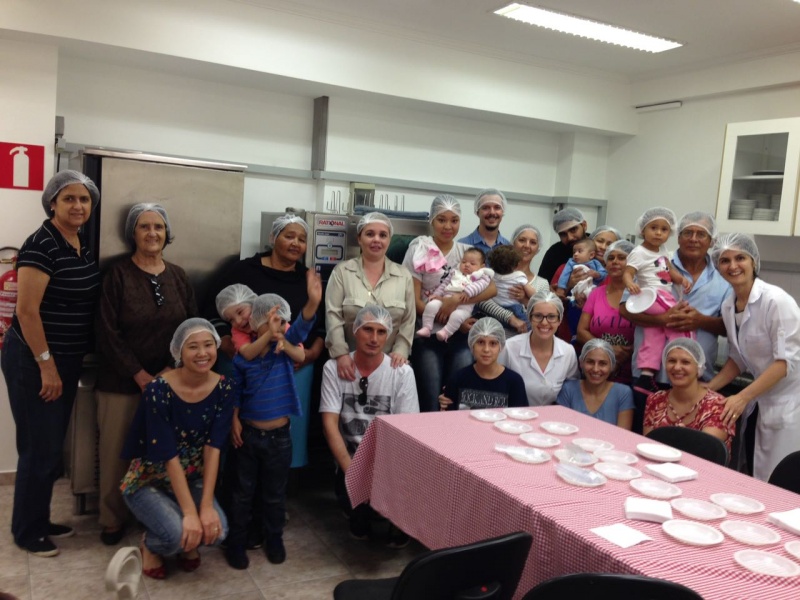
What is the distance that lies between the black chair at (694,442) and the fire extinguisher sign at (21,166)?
3.34 m

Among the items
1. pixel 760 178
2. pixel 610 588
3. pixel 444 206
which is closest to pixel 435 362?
pixel 444 206

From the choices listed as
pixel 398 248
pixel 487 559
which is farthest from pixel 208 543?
pixel 398 248

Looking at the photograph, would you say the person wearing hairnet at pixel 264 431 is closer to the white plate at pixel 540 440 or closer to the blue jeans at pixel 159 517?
the blue jeans at pixel 159 517

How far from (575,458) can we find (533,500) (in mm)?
411

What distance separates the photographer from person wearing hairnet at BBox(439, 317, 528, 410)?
3.10m

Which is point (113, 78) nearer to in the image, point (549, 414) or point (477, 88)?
point (477, 88)

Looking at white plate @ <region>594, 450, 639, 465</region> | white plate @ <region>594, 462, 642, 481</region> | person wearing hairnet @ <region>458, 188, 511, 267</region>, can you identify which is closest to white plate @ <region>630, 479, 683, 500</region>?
white plate @ <region>594, 462, 642, 481</region>

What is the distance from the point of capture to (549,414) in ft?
9.20

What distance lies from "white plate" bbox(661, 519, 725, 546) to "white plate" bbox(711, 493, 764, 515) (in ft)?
0.56

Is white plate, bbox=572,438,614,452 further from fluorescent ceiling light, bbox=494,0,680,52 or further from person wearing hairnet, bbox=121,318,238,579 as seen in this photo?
fluorescent ceiling light, bbox=494,0,680,52

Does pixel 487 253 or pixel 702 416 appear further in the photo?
A: pixel 487 253

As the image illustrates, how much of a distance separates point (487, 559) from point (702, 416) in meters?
1.71

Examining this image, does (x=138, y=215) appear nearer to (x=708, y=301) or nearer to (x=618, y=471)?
(x=618, y=471)

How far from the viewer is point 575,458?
7.23 ft
